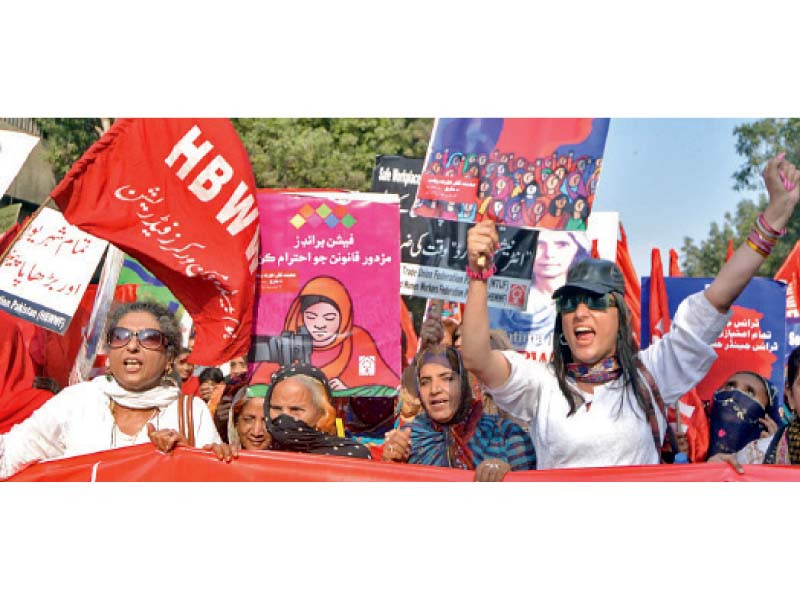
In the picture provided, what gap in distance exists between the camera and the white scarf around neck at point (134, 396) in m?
4.68

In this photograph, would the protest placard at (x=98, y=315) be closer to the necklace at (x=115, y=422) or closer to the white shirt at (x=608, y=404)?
the necklace at (x=115, y=422)

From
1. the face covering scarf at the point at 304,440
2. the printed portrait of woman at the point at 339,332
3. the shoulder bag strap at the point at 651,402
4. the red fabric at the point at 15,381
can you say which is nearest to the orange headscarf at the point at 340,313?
the printed portrait of woman at the point at 339,332

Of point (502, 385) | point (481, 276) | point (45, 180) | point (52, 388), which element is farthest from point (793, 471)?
point (45, 180)

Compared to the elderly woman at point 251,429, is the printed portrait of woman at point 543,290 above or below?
above

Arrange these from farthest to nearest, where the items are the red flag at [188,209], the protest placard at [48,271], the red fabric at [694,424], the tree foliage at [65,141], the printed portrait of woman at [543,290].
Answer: the tree foliage at [65,141]
the printed portrait of woman at [543,290]
the red fabric at [694,424]
the protest placard at [48,271]
the red flag at [188,209]

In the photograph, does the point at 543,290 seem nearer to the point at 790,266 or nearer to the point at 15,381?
the point at 790,266

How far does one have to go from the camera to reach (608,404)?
4.24m

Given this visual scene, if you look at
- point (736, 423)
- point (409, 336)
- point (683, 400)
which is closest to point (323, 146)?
point (409, 336)

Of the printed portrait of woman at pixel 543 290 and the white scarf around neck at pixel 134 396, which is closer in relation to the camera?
the white scarf around neck at pixel 134 396

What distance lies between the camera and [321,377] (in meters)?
5.04

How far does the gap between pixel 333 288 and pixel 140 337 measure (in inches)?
60.2

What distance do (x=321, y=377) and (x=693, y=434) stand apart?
90.4 inches

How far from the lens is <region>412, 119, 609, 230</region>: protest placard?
20.2 ft

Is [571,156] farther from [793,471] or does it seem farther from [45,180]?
[45,180]
